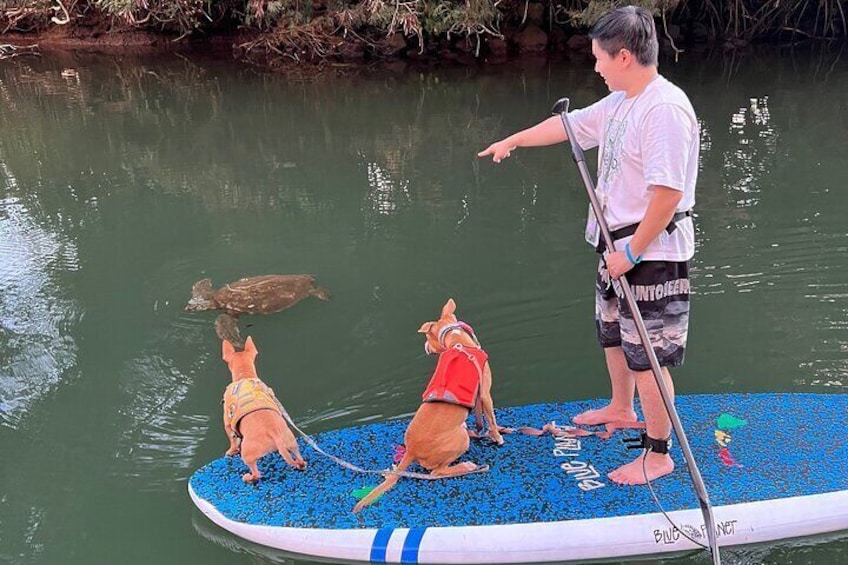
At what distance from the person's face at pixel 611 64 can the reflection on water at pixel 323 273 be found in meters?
1.83

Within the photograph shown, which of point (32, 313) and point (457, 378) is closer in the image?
point (457, 378)

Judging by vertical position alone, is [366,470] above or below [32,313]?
above

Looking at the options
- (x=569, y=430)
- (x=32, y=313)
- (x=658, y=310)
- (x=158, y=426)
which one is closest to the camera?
(x=658, y=310)

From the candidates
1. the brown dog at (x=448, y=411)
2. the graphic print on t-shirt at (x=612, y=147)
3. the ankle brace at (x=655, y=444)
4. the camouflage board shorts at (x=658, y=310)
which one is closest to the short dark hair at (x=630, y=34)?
the graphic print on t-shirt at (x=612, y=147)

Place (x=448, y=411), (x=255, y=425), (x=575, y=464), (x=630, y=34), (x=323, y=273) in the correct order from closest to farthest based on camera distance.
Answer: (x=630, y=34)
(x=448, y=411)
(x=255, y=425)
(x=575, y=464)
(x=323, y=273)

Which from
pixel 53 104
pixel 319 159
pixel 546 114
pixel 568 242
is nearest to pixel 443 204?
pixel 568 242

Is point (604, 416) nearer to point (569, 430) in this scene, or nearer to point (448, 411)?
point (569, 430)

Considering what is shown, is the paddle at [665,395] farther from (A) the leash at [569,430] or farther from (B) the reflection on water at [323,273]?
(A) the leash at [569,430]

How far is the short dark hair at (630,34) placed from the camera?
244cm

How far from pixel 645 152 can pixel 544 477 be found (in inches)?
55.6

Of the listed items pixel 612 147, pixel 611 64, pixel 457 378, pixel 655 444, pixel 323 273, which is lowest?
pixel 323 273

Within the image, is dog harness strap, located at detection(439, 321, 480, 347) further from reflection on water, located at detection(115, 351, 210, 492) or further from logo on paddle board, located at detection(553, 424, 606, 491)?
reflection on water, located at detection(115, 351, 210, 492)

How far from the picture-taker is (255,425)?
10.0ft

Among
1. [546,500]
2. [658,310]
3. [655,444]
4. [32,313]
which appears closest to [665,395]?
[658,310]
